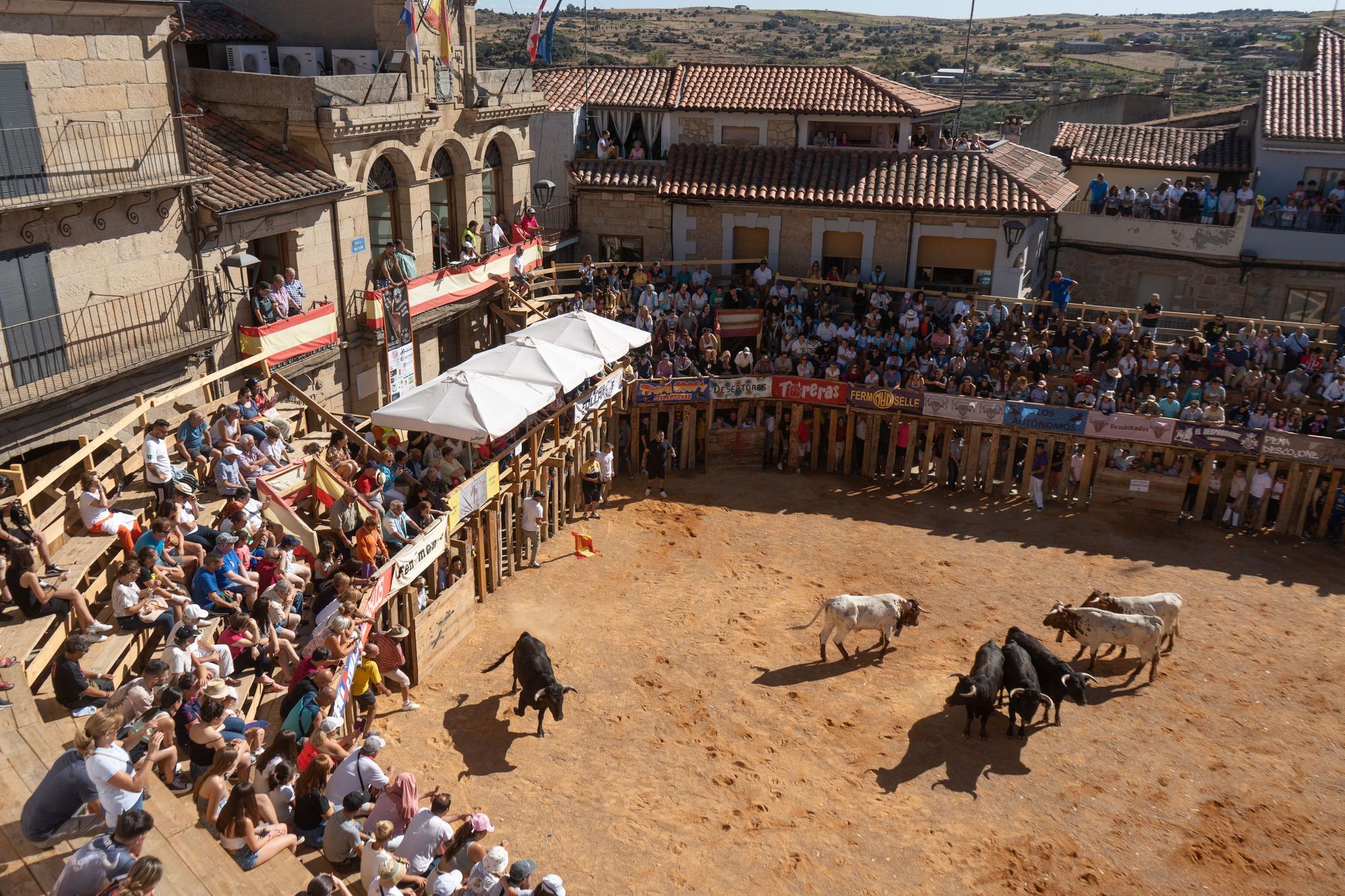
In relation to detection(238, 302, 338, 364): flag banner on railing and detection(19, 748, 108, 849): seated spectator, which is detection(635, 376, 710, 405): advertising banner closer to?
detection(238, 302, 338, 364): flag banner on railing

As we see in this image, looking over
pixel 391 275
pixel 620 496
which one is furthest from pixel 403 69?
pixel 620 496

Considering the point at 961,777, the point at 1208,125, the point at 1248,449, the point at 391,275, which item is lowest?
the point at 961,777

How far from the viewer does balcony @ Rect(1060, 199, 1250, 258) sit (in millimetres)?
28531

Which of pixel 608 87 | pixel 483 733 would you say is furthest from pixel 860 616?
pixel 608 87

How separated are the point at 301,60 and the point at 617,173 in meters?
9.10

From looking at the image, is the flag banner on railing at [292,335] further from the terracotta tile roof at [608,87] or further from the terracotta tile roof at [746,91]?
the terracotta tile roof at [608,87]

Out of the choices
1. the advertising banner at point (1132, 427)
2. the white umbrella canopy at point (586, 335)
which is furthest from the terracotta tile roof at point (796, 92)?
the advertising banner at point (1132, 427)

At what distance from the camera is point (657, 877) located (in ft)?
41.2

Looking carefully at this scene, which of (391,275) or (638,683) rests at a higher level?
(391,275)

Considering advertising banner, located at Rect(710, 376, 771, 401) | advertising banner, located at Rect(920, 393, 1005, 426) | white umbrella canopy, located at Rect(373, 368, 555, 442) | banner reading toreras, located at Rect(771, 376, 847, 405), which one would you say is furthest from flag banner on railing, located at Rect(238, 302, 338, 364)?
advertising banner, located at Rect(920, 393, 1005, 426)

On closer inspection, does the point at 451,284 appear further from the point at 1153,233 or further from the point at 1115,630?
the point at 1153,233

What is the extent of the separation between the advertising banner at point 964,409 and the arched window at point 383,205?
13043mm

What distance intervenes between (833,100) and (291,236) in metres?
15.8

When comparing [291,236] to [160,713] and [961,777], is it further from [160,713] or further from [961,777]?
[961,777]
